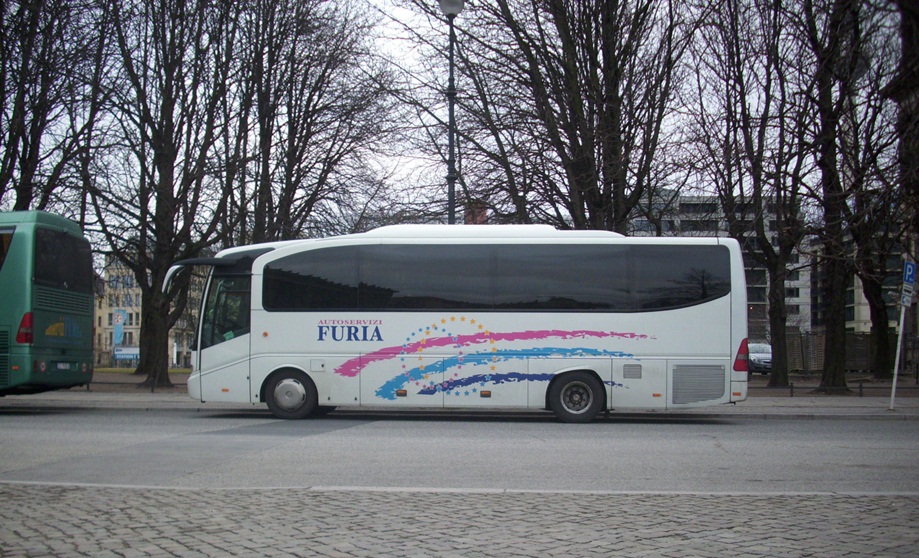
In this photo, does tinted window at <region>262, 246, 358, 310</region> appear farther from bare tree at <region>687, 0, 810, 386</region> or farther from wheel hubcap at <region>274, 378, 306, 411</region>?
bare tree at <region>687, 0, 810, 386</region>

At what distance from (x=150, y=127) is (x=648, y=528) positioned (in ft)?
80.4

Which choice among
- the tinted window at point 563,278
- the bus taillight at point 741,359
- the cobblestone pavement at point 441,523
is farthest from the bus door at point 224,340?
the bus taillight at point 741,359

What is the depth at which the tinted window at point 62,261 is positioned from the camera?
696 inches

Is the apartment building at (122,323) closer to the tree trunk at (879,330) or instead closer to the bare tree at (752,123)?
the bare tree at (752,123)

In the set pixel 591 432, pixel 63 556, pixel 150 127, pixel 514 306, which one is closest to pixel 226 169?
pixel 150 127

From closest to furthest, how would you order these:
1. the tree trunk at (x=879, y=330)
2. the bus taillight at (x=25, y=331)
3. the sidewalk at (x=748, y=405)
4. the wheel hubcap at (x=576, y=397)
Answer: the wheel hubcap at (x=576, y=397), the bus taillight at (x=25, y=331), the sidewalk at (x=748, y=405), the tree trunk at (x=879, y=330)

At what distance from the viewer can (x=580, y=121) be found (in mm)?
23594

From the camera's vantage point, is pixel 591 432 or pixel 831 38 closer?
pixel 591 432

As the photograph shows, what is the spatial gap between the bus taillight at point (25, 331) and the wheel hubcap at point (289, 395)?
5.21m

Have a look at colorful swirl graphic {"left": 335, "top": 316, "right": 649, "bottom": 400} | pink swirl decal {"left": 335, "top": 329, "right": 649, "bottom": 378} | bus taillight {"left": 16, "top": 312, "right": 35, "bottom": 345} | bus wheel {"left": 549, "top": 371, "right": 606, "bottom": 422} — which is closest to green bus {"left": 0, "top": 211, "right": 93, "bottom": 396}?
bus taillight {"left": 16, "top": 312, "right": 35, "bottom": 345}

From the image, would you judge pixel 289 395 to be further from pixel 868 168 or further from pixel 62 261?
pixel 868 168

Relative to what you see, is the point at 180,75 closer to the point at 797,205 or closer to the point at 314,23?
the point at 314,23

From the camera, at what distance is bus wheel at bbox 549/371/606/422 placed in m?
15.8

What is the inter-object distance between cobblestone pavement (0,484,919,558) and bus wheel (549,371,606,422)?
7.90 m
